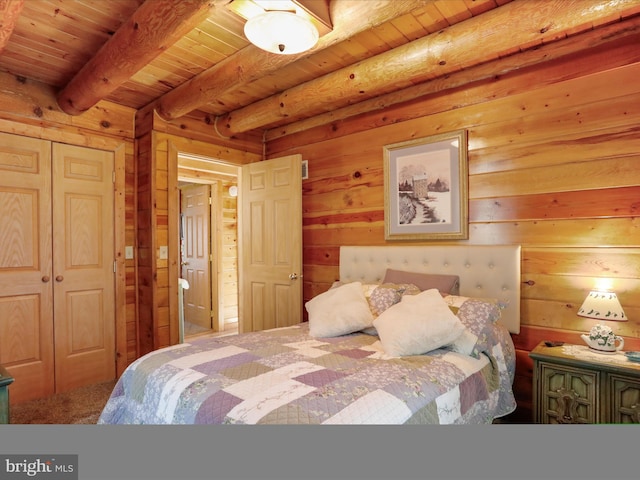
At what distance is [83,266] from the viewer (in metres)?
3.09

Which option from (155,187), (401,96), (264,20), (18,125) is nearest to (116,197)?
(155,187)

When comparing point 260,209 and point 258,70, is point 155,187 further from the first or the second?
point 258,70

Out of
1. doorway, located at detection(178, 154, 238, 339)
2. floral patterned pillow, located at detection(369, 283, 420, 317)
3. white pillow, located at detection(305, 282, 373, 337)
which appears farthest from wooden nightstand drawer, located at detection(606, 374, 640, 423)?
doorway, located at detection(178, 154, 238, 339)

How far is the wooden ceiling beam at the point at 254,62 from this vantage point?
1746 millimetres

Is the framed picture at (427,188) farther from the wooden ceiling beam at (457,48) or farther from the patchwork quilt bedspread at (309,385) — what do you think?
the patchwork quilt bedspread at (309,385)

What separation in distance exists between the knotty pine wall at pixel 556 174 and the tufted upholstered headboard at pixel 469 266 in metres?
0.10

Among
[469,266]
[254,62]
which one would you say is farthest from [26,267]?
[469,266]

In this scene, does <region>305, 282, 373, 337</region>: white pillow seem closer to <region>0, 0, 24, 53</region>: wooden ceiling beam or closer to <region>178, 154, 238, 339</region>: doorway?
<region>0, 0, 24, 53</region>: wooden ceiling beam

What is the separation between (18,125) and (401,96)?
2.96 meters

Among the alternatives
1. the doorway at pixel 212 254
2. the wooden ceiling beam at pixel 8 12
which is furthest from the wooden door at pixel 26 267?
the doorway at pixel 212 254

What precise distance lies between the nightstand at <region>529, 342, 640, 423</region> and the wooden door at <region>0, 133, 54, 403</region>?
3.47 metres

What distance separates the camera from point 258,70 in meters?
2.31

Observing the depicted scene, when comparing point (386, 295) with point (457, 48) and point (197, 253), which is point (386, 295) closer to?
point (457, 48)

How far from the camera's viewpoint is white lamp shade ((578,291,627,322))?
190 cm
